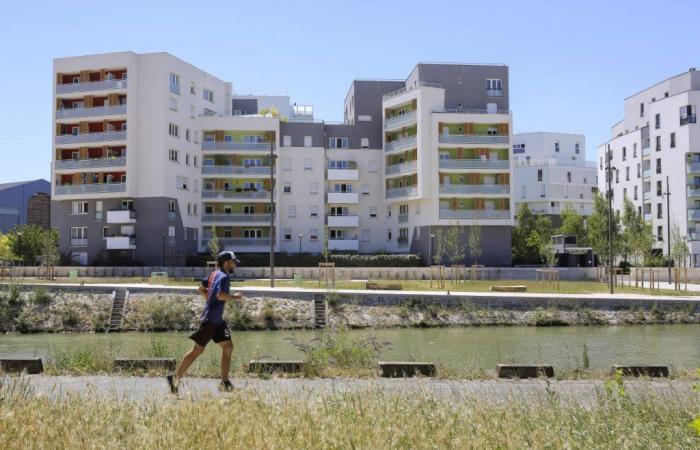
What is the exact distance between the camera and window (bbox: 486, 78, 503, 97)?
66062 mm

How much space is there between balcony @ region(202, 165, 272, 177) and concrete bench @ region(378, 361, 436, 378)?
180 ft

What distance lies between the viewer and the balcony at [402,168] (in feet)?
207

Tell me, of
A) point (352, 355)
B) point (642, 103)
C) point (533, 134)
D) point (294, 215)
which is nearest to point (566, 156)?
point (533, 134)

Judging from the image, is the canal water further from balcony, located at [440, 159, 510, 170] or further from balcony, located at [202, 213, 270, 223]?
balcony, located at [202, 213, 270, 223]

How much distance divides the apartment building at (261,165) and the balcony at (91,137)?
128mm

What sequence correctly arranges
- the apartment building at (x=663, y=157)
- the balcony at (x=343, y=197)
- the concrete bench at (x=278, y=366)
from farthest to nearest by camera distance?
the apartment building at (x=663, y=157), the balcony at (x=343, y=197), the concrete bench at (x=278, y=366)

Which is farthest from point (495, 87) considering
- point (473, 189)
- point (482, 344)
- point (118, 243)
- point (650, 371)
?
point (650, 371)

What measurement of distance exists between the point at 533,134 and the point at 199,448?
100088 mm

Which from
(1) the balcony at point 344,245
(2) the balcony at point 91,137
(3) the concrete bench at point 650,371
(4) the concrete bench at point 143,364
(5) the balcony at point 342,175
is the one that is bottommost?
(3) the concrete bench at point 650,371

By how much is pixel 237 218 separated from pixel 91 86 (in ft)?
59.0

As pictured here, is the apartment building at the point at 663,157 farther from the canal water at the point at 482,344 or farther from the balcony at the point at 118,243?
the balcony at the point at 118,243

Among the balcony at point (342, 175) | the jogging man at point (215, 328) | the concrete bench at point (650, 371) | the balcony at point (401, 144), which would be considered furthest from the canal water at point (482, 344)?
the balcony at point (342, 175)

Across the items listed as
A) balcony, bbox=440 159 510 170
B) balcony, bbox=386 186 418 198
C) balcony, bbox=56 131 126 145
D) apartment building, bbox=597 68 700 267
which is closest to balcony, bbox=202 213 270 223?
balcony, bbox=56 131 126 145

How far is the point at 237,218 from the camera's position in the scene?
65438 millimetres
